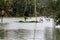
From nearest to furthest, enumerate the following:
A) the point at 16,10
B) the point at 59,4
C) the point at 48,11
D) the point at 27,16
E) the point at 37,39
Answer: the point at 37,39 → the point at 59,4 → the point at 48,11 → the point at 27,16 → the point at 16,10

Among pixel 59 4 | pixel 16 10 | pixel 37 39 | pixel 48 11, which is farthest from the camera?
pixel 16 10

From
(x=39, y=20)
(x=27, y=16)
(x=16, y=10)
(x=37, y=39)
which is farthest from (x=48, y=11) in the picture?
(x=16, y=10)

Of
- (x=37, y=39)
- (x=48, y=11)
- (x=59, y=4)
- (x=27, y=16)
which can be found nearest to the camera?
(x=37, y=39)

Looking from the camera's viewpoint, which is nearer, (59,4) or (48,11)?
(59,4)

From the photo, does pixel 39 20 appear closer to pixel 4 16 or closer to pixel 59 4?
pixel 4 16

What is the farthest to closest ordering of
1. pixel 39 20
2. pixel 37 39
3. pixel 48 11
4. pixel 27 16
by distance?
pixel 27 16, pixel 39 20, pixel 48 11, pixel 37 39

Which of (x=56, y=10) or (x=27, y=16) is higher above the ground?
(x=56, y=10)

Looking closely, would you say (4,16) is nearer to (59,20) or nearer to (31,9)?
(31,9)

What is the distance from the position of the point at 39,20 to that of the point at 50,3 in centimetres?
784

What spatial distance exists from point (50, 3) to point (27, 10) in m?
11.4

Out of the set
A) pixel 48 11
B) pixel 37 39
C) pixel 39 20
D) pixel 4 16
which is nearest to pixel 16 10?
pixel 4 16

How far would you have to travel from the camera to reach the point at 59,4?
9.34 metres

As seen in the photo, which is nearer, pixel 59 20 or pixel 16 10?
pixel 59 20

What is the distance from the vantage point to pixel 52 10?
9844 millimetres
